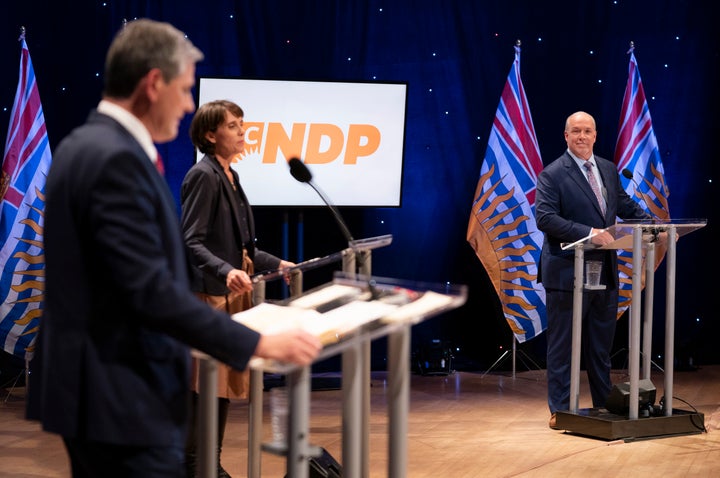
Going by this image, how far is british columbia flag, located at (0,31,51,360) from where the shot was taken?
6039mm

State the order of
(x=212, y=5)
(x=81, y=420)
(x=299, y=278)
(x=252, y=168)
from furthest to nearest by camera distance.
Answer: (x=212, y=5) → (x=252, y=168) → (x=299, y=278) → (x=81, y=420)

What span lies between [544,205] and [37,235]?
316 cm

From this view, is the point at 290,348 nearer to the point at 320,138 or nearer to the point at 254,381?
the point at 254,381

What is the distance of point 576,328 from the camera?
17.1 ft

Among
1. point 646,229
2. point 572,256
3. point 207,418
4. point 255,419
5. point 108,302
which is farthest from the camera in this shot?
point 572,256

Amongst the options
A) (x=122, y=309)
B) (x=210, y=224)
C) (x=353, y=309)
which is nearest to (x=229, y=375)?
(x=210, y=224)

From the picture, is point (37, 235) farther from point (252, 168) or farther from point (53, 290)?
point (53, 290)

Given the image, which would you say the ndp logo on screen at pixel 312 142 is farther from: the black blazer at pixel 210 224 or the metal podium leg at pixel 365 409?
the metal podium leg at pixel 365 409

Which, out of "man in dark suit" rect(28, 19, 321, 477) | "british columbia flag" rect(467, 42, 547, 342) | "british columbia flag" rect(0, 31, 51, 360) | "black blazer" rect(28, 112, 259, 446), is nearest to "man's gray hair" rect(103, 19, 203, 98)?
"man in dark suit" rect(28, 19, 321, 477)

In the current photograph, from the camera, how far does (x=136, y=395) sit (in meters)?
1.74

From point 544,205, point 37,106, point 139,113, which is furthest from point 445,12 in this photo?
point 139,113

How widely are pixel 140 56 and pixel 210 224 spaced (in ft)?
6.21

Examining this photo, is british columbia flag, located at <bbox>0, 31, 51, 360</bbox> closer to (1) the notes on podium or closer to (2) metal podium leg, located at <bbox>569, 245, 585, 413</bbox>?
(2) metal podium leg, located at <bbox>569, 245, 585, 413</bbox>

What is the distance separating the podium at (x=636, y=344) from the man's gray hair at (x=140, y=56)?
335 cm
